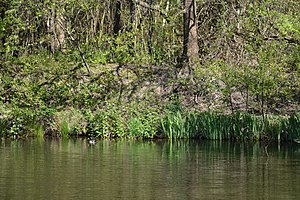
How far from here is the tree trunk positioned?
1049 inches

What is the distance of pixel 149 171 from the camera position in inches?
551

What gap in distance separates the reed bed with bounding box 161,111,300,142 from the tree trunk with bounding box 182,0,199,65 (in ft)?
15.7

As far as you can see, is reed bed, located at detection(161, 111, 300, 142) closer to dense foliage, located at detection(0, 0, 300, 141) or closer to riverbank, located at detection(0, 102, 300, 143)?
riverbank, located at detection(0, 102, 300, 143)

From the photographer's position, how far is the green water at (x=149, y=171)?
11.4 metres

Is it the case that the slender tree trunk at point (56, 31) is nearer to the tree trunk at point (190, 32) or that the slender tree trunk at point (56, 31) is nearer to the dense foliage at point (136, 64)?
the dense foliage at point (136, 64)

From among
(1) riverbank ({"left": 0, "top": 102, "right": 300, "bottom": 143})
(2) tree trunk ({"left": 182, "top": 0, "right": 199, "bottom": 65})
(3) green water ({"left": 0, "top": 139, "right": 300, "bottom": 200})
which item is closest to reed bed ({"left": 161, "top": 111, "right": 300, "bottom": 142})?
(1) riverbank ({"left": 0, "top": 102, "right": 300, "bottom": 143})

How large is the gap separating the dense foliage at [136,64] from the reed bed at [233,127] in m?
0.55

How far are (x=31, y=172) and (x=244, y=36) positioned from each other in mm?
15524

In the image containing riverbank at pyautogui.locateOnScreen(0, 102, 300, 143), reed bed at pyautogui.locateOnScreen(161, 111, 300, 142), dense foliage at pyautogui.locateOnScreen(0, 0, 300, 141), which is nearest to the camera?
reed bed at pyautogui.locateOnScreen(161, 111, 300, 142)

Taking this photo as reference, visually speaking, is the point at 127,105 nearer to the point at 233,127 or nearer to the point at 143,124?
the point at 143,124

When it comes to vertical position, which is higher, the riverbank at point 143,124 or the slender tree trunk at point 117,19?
the slender tree trunk at point 117,19

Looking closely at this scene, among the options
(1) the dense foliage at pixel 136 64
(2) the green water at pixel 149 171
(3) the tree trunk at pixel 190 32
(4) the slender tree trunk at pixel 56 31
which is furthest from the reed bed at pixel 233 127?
(4) the slender tree trunk at pixel 56 31

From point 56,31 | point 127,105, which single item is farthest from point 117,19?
point 127,105

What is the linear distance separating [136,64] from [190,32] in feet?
7.42
